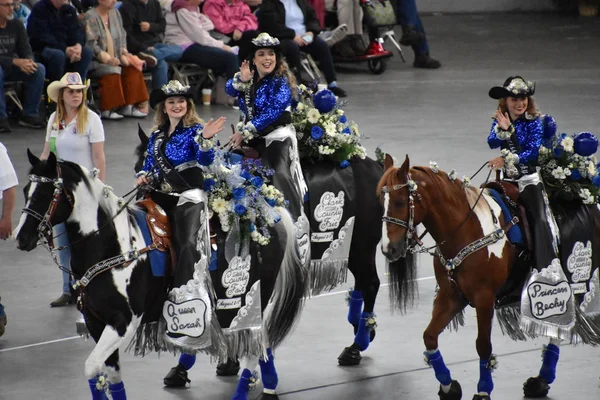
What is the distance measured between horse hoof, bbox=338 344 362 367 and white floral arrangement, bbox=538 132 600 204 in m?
1.55

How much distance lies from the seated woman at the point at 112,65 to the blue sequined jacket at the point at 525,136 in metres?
7.49

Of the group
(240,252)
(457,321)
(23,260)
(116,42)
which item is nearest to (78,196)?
(240,252)

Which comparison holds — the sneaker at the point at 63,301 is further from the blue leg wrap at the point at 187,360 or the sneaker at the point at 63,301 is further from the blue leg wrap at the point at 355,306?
the blue leg wrap at the point at 355,306

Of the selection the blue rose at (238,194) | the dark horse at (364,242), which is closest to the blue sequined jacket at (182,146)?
the blue rose at (238,194)

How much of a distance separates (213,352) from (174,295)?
432mm

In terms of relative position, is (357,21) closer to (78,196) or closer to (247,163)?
(247,163)

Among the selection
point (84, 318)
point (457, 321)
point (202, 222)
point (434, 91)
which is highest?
point (202, 222)

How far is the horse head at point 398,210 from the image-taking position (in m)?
5.93

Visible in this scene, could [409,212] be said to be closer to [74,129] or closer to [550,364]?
[550,364]

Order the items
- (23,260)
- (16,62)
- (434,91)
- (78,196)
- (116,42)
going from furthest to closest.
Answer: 1. (434,91)
2. (116,42)
3. (16,62)
4. (23,260)
5. (78,196)

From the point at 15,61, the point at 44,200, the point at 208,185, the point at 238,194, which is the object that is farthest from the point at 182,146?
the point at 15,61

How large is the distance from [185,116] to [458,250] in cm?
169

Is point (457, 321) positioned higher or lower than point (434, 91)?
higher

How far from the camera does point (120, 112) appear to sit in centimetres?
1374
